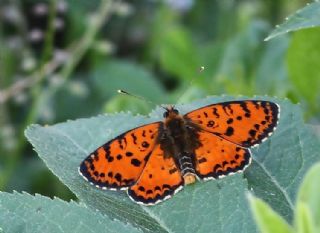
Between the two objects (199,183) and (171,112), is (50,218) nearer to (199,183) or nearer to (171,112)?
(199,183)

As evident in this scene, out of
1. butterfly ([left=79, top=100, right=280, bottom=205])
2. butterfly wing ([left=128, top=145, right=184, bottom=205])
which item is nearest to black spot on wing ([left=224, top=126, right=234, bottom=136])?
butterfly ([left=79, top=100, right=280, bottom=205])

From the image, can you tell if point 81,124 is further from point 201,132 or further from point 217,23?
point 217,23

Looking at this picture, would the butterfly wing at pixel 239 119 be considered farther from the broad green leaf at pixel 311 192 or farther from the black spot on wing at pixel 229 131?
the broad green leaf at pixel 311 192

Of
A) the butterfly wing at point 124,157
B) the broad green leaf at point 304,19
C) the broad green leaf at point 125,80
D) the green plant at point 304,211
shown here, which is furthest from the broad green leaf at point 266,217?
the broad green leaf at point 125,80

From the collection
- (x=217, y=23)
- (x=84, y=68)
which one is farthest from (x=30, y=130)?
(x=217, y=23)

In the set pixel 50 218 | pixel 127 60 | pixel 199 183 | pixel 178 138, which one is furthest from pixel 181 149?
pixel 127 60

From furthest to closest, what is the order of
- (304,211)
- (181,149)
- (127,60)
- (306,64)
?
(127,60) < (306,64) < (181,149) < (304,211)
